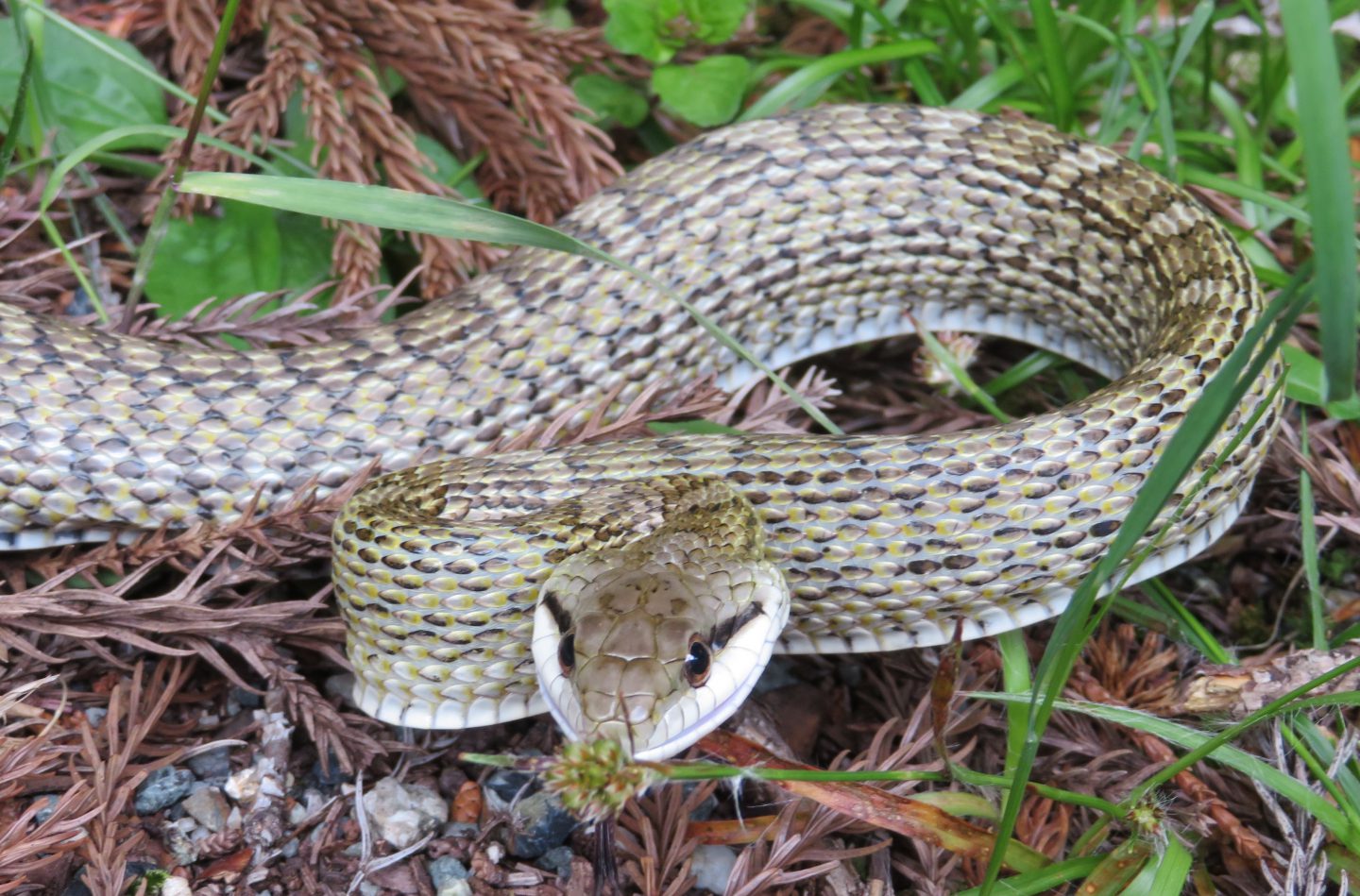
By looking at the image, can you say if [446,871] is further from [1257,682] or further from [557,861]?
[1257,682]

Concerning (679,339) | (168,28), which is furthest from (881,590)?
(168,28)

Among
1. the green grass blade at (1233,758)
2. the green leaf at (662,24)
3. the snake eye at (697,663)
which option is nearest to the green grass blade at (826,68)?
the green leaf at (662,24)

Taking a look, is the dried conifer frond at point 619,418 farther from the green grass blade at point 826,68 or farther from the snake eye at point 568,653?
the green grass blade at point 826,68

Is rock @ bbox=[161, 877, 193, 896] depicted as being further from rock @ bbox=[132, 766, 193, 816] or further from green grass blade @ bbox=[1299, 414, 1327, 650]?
green grass blade @ bbox=[1299, 414, 1327, 650]

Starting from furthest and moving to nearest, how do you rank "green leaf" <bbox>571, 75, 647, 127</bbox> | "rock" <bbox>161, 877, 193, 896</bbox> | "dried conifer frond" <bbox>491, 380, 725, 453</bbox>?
1. "green leaf" <bbox>571, 75, 647, 127</bbox>
2. "dried conifer frond" <bbox>491, 380, 725, 453</bbox>
3. "rock" <bbox>161, 877, 193, 896</bbox>

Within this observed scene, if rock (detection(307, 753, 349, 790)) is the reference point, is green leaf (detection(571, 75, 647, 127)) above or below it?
above

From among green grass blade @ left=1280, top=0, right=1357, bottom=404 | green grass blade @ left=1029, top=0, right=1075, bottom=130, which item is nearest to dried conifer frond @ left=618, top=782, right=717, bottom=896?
green grass blade @ left=1280, top=0, right=1357, bottom=404

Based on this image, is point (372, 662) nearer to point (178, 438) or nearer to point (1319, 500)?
point (178, 438)
